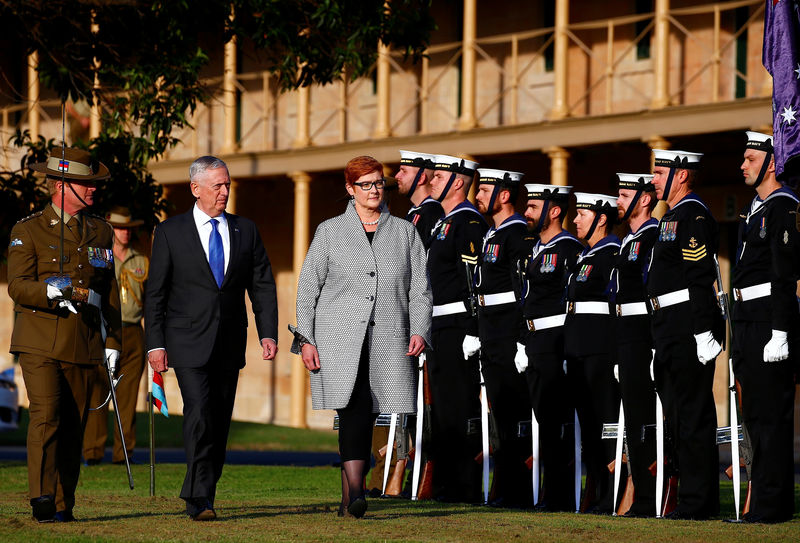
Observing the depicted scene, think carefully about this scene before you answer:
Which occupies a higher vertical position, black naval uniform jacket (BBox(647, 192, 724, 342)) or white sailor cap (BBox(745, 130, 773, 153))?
white sailor cap (BBox(745, 130, 773, 153))

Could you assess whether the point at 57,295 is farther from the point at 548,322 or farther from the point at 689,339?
the point at 689,339

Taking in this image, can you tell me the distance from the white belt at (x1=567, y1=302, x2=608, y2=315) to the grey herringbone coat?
184cm

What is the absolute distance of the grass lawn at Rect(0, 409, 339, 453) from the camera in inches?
795

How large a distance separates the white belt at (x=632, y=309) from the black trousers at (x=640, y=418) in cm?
19

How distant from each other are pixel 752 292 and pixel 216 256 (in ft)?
10.1

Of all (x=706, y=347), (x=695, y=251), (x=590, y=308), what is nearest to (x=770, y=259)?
(x=695, y=251)

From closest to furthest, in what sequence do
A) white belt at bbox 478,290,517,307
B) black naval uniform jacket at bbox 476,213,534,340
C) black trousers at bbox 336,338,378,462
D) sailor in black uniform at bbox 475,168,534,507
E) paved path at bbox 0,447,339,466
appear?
black trousers at bbox 336,338,378,462 → sailor in black uniform at bbox 475,168,534,507 → black naval uniform jacket at bbox 476,213,534,340 → white belt at bbox 478,290,517,307 → paved path at bbox 0,447,339,466

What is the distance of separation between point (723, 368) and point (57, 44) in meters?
10.6

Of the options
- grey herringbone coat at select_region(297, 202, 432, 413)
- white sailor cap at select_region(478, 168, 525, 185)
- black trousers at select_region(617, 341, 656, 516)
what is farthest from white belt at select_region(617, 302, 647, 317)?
grey herringbone coat at select_region(297, 202, 432, 413)

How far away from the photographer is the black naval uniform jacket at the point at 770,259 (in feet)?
29.9

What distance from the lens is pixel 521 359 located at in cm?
1111

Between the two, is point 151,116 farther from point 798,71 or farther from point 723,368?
point 723,368

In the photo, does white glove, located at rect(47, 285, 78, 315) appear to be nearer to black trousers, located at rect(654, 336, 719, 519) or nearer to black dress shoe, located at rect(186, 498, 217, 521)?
black dress shoe, located at rect(186, 498, 217, 521)

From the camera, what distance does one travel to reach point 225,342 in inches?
361
